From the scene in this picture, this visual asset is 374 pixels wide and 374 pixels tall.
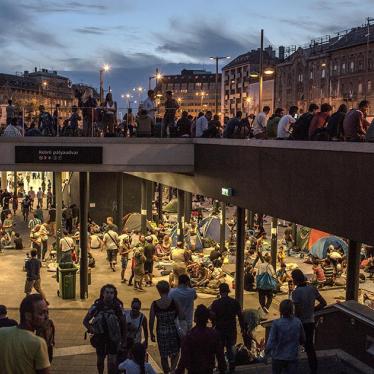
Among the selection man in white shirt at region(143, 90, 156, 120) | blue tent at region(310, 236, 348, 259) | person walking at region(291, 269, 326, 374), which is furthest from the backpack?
blue tent at region(310, 236, 348, 259)

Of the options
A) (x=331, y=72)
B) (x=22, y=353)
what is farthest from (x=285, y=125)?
(x=331, y=72)

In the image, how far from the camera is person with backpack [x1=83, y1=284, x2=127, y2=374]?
880 cm

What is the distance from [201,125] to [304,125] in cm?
Result: 628

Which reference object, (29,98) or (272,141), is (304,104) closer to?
(272,141)

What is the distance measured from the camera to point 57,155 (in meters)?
18.1

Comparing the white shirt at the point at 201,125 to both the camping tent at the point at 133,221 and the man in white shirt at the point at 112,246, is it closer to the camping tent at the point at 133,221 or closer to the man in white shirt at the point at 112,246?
the man in white shirt at the point at 112,246

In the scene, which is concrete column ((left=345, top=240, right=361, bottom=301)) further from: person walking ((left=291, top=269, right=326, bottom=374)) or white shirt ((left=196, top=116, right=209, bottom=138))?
white shirt ((left=196, top=116, right=209, bottom=138))

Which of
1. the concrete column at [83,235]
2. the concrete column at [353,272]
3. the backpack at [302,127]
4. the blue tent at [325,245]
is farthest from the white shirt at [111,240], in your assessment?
the concrete column at [353,272]

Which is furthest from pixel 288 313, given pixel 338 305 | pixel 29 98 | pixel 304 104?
pixel 29 98

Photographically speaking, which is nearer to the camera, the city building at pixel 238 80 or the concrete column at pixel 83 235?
the concrete column at pixel 83 235

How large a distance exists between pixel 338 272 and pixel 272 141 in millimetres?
9705

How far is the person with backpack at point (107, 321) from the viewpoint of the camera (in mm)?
8797

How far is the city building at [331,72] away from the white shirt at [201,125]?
55.8 metres

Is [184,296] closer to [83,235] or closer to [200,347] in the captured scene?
[200,347]
